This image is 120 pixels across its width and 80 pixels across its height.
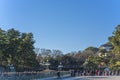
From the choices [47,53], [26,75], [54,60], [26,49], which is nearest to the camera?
[26,75]

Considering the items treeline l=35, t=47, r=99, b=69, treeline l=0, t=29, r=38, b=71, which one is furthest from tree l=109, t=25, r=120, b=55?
treeline l=35, t=47, r=99, b=69

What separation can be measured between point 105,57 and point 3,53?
167 feet

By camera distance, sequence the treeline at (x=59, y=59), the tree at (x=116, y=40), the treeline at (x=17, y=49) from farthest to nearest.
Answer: the treeline at (x=59, y=59), the tree at (x=116, y=40), the treeline at (x=17, y=49)

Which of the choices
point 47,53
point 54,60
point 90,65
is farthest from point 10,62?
point 47,53

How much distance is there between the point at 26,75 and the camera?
4356 cm

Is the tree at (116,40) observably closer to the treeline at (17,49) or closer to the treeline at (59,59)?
the treeline at (17,49)

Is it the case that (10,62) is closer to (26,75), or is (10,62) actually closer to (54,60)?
(26,75)

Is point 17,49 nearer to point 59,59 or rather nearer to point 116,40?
point 116,40

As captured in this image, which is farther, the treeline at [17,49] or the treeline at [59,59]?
the treeline at [59,59]

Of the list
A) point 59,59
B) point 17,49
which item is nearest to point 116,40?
point 17,49

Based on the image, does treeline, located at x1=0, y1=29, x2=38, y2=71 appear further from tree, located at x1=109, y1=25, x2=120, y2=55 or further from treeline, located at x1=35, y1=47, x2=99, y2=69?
treeline, located at x1=35, y1=47, x2=99, y2=69

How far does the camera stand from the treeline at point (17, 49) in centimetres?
5438

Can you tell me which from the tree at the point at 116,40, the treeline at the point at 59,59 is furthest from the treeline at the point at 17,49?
the treeline at the point at 59,59

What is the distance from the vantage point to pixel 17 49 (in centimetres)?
5891
